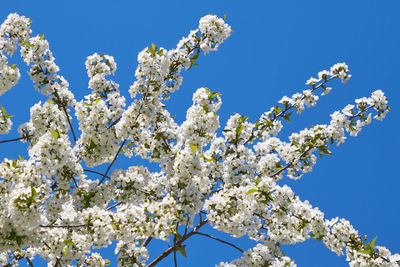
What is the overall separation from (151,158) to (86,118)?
63.9 inches

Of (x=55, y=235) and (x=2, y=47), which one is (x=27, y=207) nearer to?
(x=55, y=235)

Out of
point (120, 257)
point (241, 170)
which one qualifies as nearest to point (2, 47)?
point (120, 257)

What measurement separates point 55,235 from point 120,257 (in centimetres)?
133

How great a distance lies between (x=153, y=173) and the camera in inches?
372

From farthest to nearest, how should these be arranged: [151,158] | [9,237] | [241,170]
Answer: [151,158] < [241,170] < [9,237]

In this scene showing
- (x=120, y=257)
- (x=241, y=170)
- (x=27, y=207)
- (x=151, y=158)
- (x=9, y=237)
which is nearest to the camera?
(x=27, y=207)

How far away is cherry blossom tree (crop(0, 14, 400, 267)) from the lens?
6.36 metres

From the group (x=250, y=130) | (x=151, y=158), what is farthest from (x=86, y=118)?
(x=250, y=130)

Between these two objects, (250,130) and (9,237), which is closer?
(9,237)

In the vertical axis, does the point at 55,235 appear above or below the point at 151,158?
below

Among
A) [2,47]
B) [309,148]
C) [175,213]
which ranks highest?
[2,47]

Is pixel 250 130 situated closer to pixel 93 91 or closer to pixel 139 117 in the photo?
pixel 139 117

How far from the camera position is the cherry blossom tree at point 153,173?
6355mm

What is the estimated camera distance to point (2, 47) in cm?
887
